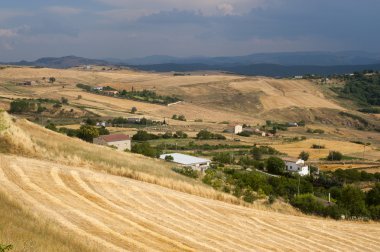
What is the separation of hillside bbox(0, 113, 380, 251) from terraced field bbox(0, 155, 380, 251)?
42 mm

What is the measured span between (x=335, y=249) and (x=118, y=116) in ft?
365

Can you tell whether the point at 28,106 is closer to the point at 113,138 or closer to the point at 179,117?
the point at 179,117

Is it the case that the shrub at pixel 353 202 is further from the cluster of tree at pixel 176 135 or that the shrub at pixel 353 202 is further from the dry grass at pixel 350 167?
the cluster of tree at pixel 176 135

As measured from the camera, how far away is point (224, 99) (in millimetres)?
187375

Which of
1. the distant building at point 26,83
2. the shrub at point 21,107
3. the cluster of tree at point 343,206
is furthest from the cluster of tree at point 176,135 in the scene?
the distant building at point 26,83

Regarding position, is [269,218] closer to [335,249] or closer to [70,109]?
[335,249]

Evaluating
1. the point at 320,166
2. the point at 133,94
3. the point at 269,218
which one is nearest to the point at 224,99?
the point at 133,94

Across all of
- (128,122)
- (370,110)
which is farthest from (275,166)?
(370,110)

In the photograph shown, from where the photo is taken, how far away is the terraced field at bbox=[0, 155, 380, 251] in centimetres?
1859

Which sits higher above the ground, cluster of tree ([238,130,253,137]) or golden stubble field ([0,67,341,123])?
golden stubble field ([0,67,341,123])

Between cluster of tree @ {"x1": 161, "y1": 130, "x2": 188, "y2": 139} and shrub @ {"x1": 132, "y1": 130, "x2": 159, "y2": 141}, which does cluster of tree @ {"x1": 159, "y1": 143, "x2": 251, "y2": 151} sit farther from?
cluster of tree @ {"x1": 161, "y1": 130, "x2": 188, "y2": 139}

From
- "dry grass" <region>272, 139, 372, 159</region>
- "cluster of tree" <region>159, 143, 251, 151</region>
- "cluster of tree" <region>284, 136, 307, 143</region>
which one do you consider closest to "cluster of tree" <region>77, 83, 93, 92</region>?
"cluster of tree" <region>284, 136, 307, 143</region>

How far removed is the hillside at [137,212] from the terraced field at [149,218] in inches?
1.7

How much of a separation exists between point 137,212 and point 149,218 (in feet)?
2.72
